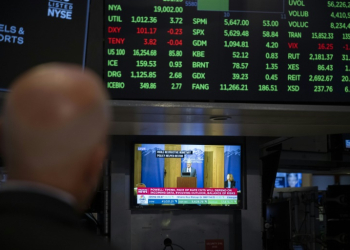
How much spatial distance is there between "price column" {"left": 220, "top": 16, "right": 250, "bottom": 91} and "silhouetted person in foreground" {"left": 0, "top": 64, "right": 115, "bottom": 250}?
2.41 m

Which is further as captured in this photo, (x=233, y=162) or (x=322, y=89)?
(x=233, y=162)

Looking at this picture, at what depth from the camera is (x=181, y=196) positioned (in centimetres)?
490

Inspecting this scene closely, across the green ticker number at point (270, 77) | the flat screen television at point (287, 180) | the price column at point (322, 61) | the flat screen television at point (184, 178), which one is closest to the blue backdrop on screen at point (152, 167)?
the flat screen television at point (184, 178)

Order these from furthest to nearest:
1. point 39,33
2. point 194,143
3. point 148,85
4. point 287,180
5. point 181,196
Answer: point 287,180 → point 194,143 → point 181,196 → point 148,85 → point 39,33

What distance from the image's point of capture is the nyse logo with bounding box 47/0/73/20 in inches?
117

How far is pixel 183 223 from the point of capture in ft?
16.5

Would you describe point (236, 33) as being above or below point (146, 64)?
above

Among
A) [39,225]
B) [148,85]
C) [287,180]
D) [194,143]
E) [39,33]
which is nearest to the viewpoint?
[39,225]

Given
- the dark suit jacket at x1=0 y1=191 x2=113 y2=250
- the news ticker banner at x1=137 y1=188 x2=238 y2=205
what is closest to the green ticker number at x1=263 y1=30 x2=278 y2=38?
the news ticker banner at x1=137 y1=188 x2=238 y2=205

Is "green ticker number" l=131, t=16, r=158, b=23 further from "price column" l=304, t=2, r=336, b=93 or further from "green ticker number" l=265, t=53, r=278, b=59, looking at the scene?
"price column" l=304, t=2, r=336, b=93

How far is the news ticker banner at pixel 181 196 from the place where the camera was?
192 inches

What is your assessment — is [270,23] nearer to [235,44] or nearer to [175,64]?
[235,44]

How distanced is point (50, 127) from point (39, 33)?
2.35m

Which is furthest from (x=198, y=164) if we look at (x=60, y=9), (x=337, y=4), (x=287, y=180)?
(x=287, y=180)
